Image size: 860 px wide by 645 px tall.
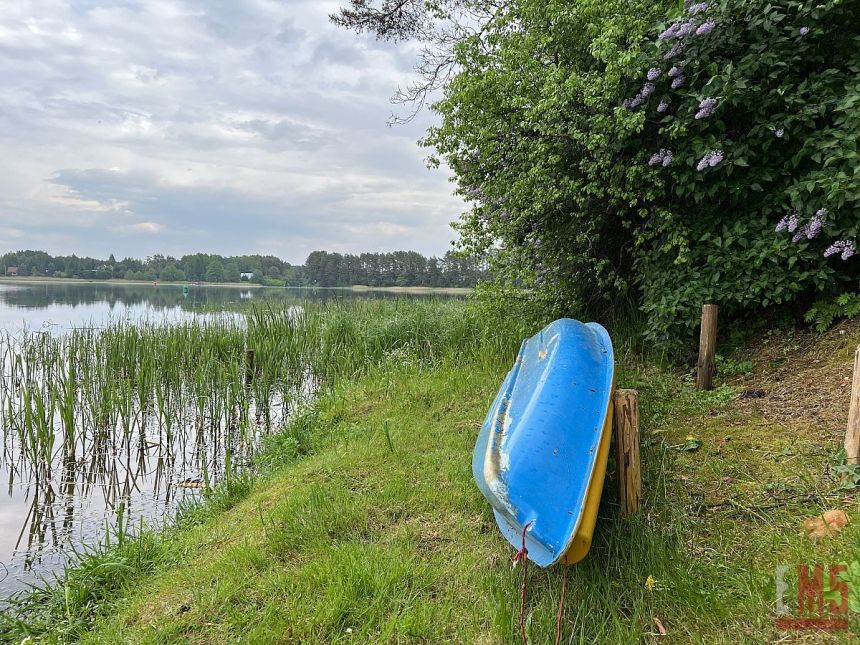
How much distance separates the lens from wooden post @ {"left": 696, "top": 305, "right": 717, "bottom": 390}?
3.81 m

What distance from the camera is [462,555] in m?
2.43

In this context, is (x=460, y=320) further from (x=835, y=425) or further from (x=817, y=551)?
(x=817, y=551)

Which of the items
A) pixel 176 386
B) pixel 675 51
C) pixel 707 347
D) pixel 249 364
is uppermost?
pixel 675 51

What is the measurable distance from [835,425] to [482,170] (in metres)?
3.82

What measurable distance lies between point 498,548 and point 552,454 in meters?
→ 0.66

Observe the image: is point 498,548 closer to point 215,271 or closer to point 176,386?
point 176,386

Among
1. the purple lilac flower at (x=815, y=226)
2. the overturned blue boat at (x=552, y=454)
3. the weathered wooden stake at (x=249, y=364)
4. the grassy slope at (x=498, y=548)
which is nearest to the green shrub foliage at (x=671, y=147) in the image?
the purple lilac flower at (x=815, y=226)

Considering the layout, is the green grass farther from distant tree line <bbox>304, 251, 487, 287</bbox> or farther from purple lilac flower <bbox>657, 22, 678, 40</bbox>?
distant tree line <bbox>304, 251, 487, 287</bbox>

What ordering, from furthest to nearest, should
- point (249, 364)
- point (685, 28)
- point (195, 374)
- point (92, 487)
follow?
point (249, 364) < point (195, 374) < point (92, 487) < point (685, 28)

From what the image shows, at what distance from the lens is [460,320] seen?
7555 mm

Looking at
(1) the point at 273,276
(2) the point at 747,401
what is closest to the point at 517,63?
(2) the point at 747,401

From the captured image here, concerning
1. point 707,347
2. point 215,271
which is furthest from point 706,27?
point 215,271

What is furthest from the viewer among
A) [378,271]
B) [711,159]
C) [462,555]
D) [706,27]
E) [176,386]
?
[378,271]

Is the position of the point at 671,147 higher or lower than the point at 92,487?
higher
